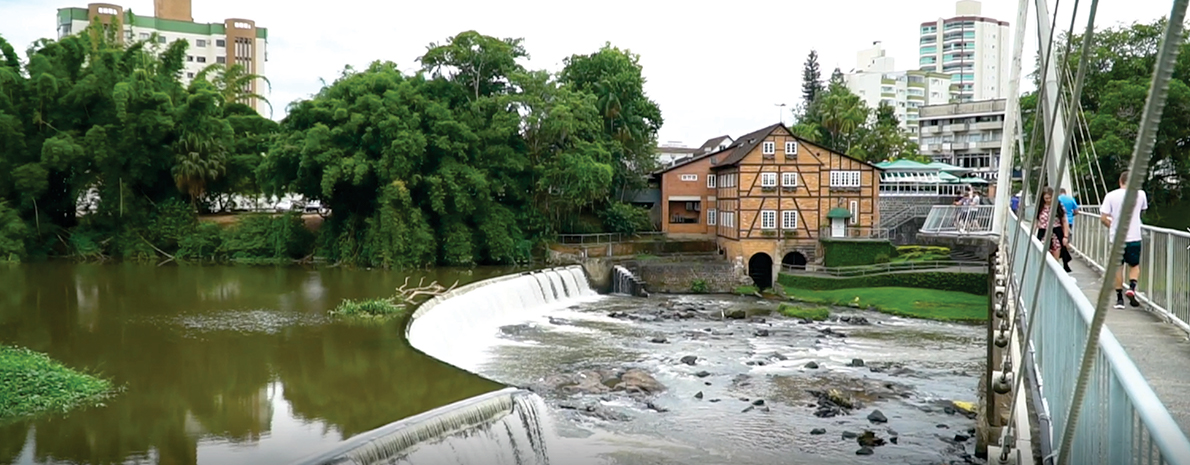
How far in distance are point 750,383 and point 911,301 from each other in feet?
45.1

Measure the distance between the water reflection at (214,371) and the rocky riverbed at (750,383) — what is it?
2.63 metres

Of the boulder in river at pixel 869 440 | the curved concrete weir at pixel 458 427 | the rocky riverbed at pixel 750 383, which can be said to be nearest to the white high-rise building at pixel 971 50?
the rocky riverbed at pixel 750 383

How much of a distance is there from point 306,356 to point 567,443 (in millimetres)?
6375

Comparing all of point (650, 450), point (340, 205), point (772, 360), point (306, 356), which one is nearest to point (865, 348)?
point (772, 360)

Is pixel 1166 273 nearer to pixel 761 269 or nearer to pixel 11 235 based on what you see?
pixel 761 269

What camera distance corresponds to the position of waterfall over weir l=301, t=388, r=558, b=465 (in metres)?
11.2

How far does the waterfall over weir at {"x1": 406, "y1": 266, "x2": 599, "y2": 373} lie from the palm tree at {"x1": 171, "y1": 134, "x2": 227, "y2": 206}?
53.8ft

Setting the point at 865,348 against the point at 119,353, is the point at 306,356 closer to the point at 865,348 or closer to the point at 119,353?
the point at 119,353

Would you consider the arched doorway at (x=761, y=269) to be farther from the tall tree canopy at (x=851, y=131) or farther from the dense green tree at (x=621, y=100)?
the tall tree canopy at (x=851, y=131)

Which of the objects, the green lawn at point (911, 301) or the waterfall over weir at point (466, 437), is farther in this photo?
the green lawn at point (911, 301)

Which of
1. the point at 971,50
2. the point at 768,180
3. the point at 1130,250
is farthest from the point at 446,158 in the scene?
the point at 971,50

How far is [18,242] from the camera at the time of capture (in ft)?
119

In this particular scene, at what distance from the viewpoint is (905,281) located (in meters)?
33.7

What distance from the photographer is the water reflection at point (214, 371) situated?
39.9ft
